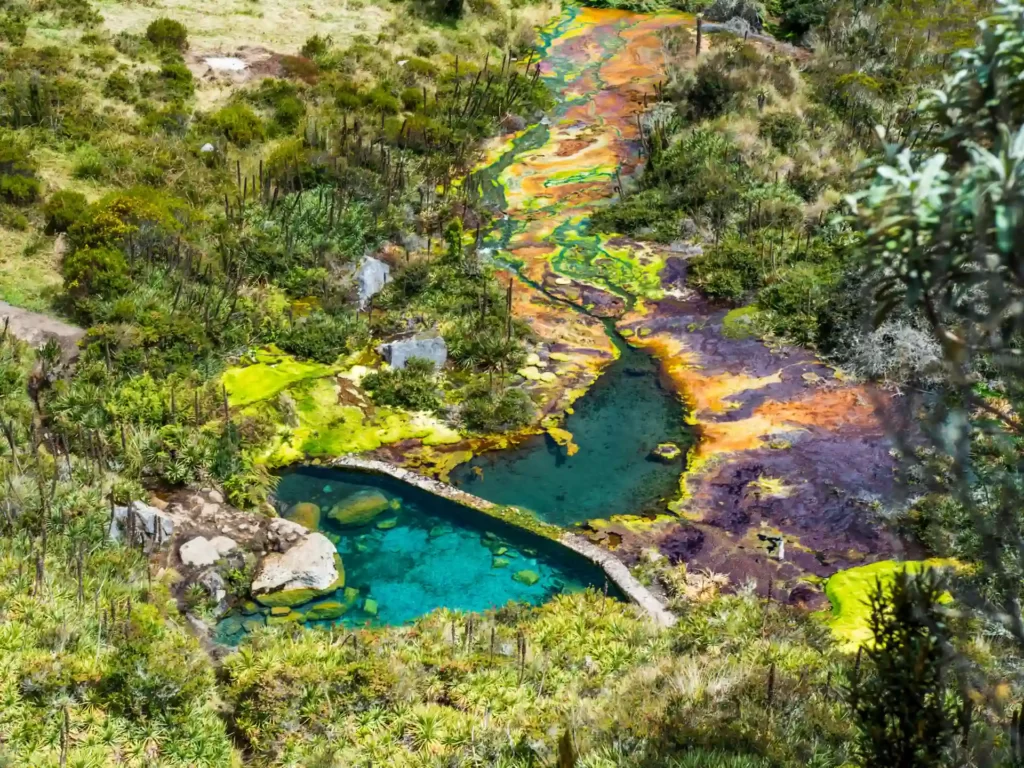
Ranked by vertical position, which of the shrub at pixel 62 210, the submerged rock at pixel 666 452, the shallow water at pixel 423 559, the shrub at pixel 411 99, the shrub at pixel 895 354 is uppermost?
the shrub at pixel 411 99

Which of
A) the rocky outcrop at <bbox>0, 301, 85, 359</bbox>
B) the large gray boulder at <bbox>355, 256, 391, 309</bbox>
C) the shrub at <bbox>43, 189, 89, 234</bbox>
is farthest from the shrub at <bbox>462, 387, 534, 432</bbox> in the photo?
the shrub at <bbox>43, 189, 89, 234</bbox>

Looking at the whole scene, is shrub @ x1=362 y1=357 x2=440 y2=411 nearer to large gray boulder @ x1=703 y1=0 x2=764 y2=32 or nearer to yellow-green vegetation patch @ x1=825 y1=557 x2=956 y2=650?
yellow-green vegetation patch @ x1=825 y1=557 x2=956 y2=650

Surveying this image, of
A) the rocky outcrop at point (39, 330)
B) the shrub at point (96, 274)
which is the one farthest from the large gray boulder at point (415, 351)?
the rocky outcrop at point (39, 330)

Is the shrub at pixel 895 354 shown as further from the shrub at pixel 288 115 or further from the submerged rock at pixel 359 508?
the shrub at pixel 288 115

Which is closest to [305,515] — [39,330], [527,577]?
[527,577]

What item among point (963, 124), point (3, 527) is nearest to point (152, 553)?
point (3, 527)

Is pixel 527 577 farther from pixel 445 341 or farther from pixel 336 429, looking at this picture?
pixel 445 341

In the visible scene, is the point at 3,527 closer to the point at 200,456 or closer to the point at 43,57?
the point at 200,456
